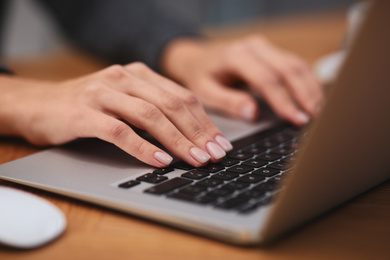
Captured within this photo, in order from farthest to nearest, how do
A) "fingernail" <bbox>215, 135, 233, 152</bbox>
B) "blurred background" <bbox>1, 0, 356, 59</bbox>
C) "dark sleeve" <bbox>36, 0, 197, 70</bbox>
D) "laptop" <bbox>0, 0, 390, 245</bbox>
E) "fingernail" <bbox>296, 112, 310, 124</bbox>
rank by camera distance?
"blurred background" <bbox>1, 0, 356, 59</bbox>
"dark sleeve" <bbox>36, 0, 197, 70</bbox>
"fingernail" <bbox>296, 112, 310, 124</bbox>
"fingernail" <bbox>215, 135, 233, 152</bbox>
"laptop" <bbox>0, 0, 390, 245</bbox>

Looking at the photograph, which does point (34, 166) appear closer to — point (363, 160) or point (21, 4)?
point (363, 160)

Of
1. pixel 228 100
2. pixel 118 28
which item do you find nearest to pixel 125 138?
pixel 228 100

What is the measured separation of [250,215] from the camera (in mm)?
330

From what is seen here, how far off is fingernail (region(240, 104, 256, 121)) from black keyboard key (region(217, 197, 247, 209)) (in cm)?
36

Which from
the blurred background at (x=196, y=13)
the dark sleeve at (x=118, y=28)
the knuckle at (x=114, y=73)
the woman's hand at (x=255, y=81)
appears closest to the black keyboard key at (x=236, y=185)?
the knuckle at (x=114, y=73)

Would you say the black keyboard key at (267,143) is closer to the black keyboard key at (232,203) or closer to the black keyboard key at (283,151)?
the black keyboard key at (283,151)

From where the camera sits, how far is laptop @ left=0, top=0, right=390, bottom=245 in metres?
0.29

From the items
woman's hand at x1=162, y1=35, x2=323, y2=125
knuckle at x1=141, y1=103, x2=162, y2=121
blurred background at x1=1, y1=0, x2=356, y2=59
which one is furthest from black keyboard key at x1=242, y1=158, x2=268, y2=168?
blurred background at x1=1, y1=0, x2=356, y2=59

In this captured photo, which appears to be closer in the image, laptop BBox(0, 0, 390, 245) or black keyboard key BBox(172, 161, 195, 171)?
laptop BBox(0, 0, 390, 245)

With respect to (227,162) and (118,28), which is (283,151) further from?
(118,28)

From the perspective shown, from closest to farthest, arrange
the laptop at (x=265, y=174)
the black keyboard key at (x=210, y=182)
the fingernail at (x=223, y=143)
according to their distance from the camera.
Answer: the laptop at (x=265, y=174) → the black keyboard key at (x=210, y=182) → the fingernail at (x=223, y=143)

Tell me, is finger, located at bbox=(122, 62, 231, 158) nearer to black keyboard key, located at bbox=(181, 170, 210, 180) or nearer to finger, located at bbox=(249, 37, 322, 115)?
black keyboard key, located at bbox=(181, 170, 210, 180)

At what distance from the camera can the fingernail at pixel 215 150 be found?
463 mm

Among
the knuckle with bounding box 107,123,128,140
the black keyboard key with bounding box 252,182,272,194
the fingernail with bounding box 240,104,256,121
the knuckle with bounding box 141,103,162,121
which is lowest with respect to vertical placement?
the black keyboard key with bounding box 252,182,272,194
